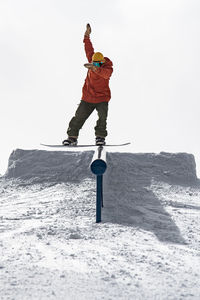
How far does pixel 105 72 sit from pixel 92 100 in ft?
1.81

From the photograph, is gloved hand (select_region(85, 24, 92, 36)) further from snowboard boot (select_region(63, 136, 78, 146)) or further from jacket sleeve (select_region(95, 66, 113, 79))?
snowboard boot (select_region(63, 136, 78, 146))

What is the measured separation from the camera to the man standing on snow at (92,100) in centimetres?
520

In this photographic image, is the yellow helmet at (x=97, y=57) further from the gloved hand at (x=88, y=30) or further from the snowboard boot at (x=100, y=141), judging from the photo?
the snowboard boot at (x=100, y=141)

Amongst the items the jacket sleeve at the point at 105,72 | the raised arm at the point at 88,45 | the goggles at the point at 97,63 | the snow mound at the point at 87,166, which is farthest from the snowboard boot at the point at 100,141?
the snow mound at the point at 87,166

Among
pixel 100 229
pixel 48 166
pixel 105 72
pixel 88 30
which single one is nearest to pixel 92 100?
pixel 105 72

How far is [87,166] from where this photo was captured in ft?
24.6

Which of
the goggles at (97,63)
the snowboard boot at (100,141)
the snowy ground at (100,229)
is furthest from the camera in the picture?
the snowboard boot at (100,141)

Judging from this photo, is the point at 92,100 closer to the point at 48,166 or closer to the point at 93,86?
the point at 93,86

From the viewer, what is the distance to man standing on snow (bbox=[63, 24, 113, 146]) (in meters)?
5.20

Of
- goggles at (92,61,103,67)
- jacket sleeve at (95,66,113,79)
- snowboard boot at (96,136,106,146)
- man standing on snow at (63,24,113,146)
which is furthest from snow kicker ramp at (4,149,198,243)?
goggles at (92,61,103,67)

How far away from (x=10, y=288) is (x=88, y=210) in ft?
8.48

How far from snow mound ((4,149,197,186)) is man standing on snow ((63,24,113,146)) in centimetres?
179

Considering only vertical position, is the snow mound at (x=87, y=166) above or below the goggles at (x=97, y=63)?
below

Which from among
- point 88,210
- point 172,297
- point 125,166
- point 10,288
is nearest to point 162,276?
point 172,297
